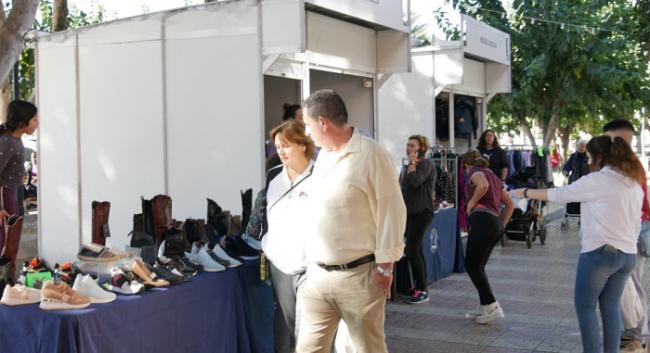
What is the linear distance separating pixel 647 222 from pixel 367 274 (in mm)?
2815

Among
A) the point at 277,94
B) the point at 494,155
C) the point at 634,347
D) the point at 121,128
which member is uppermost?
the point at 277,94

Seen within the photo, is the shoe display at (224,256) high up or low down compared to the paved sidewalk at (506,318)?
up

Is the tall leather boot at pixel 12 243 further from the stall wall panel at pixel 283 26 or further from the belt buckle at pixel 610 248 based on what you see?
the belt buckle at pixel 610 248

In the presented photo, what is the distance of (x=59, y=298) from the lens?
11.8 ft

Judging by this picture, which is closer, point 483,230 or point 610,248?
point 610,248

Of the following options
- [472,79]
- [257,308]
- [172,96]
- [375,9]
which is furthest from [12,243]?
[472,79]

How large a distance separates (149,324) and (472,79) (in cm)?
1019

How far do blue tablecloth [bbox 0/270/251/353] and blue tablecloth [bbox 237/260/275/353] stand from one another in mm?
76

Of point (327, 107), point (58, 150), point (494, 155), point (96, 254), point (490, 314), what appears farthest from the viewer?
point (494, 155)

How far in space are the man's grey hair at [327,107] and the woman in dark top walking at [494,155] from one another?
7163mm

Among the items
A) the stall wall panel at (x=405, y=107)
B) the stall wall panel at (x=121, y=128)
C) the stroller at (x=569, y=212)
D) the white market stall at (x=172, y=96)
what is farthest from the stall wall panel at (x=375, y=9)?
the stroller at (x=569, y=212)

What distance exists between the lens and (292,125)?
4.22 meters

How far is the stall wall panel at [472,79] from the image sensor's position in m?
12.7

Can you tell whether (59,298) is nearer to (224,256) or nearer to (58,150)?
(224,256)
